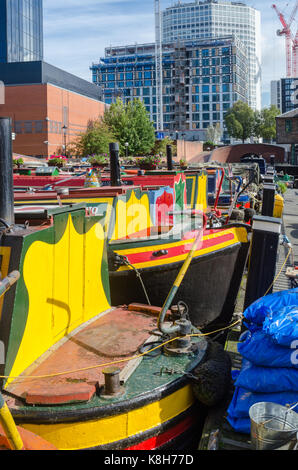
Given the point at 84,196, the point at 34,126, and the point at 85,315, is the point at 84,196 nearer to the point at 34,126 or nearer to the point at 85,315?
the point at 85,315

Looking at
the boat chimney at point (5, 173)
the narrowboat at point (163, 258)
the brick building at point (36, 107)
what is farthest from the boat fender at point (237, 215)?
the brick building at point (36, 107)

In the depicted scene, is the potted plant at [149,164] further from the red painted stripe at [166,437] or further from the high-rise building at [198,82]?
the high-rise building at [198,82]

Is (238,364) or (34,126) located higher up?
(34,126)

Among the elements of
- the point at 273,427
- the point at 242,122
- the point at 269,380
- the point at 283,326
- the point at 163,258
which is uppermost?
the point at 242,122

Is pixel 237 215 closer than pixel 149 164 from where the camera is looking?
Yes

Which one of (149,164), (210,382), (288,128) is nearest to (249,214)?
(210,382)

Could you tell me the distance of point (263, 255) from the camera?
7086mm

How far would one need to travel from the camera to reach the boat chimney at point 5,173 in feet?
16.2

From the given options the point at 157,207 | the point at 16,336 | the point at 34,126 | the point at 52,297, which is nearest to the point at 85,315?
the point at 52,297

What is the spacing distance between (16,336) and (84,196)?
4.39 metres

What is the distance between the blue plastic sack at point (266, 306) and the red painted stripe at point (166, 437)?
3.80 feet

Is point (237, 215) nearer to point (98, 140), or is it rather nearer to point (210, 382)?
point (210, 382)

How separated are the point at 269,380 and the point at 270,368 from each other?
127mm

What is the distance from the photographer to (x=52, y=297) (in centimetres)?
503
